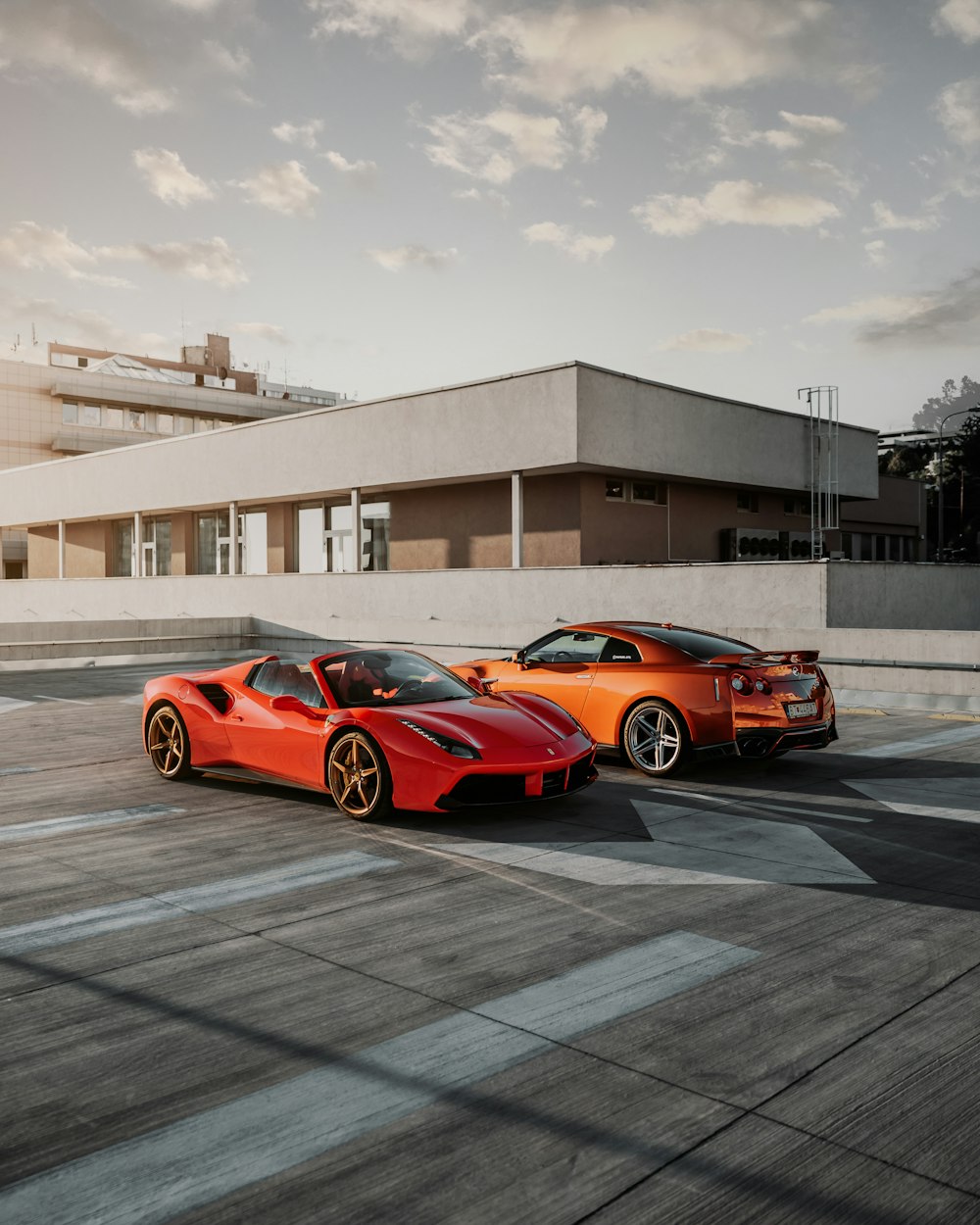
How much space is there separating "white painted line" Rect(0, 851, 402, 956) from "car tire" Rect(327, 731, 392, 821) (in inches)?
32.8

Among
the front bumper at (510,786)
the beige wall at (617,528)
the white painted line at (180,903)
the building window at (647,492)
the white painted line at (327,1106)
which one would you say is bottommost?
the white painted line at (327,1106)

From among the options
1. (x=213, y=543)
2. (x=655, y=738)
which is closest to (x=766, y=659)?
(x=655, y=738)

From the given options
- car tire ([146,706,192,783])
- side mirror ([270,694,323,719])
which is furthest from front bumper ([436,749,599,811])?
car tire ([146,706,192,783])

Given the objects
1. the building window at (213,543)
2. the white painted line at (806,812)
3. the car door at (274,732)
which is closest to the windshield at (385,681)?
the car door at (274,732)

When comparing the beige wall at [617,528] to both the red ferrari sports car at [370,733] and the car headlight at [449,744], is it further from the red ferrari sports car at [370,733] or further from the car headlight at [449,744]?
the car headlight at [449,744]

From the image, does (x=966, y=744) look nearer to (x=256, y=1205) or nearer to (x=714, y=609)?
(x=714, y=609)

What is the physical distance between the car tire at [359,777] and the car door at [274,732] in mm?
185

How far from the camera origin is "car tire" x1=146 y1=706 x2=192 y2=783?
972 centimetres

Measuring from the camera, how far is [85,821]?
8172 millimetres

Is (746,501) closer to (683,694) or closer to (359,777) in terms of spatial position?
(683,694)

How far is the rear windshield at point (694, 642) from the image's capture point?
408 inches

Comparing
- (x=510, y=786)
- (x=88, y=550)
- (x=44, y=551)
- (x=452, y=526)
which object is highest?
(x=44, y=551)

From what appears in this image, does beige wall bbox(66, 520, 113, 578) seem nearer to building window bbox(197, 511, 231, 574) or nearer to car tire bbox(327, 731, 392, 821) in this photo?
building window bbox(197, 511, 231, 574)

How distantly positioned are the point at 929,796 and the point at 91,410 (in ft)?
283
